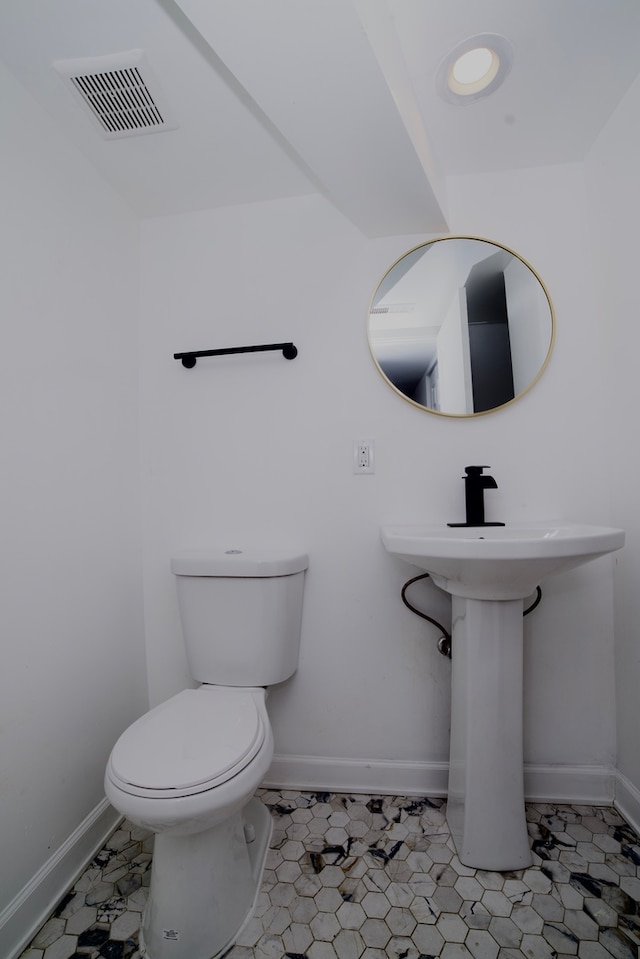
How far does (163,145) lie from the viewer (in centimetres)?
124

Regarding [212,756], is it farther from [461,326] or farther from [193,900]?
[461,326]

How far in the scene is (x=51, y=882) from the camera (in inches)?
39.6

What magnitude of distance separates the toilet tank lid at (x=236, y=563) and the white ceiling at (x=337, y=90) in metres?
1.10

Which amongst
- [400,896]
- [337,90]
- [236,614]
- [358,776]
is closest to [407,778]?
[358,776]

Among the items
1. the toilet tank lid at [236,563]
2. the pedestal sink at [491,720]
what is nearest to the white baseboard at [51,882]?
the toilet tank lid at [236,563]

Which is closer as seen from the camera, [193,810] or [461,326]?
[193,810]

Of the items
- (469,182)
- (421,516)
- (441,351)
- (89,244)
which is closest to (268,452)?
(421,516)

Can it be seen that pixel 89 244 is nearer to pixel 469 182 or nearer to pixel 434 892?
pixel 469 182

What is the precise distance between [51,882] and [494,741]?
1.13 metres

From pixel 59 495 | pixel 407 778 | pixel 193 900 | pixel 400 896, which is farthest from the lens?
pixel 407 778

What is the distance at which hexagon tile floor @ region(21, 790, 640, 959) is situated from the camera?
2.93 feet

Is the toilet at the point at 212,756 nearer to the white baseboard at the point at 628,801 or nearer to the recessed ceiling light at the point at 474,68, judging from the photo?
the white baseboard at the point at 628,801

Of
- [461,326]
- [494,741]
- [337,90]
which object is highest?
[337,90]

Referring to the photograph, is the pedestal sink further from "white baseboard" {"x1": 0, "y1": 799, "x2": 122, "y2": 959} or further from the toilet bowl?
"white baseboard" {"x1": 0, "y1": 799, "x2": 122, "y2": 959}
